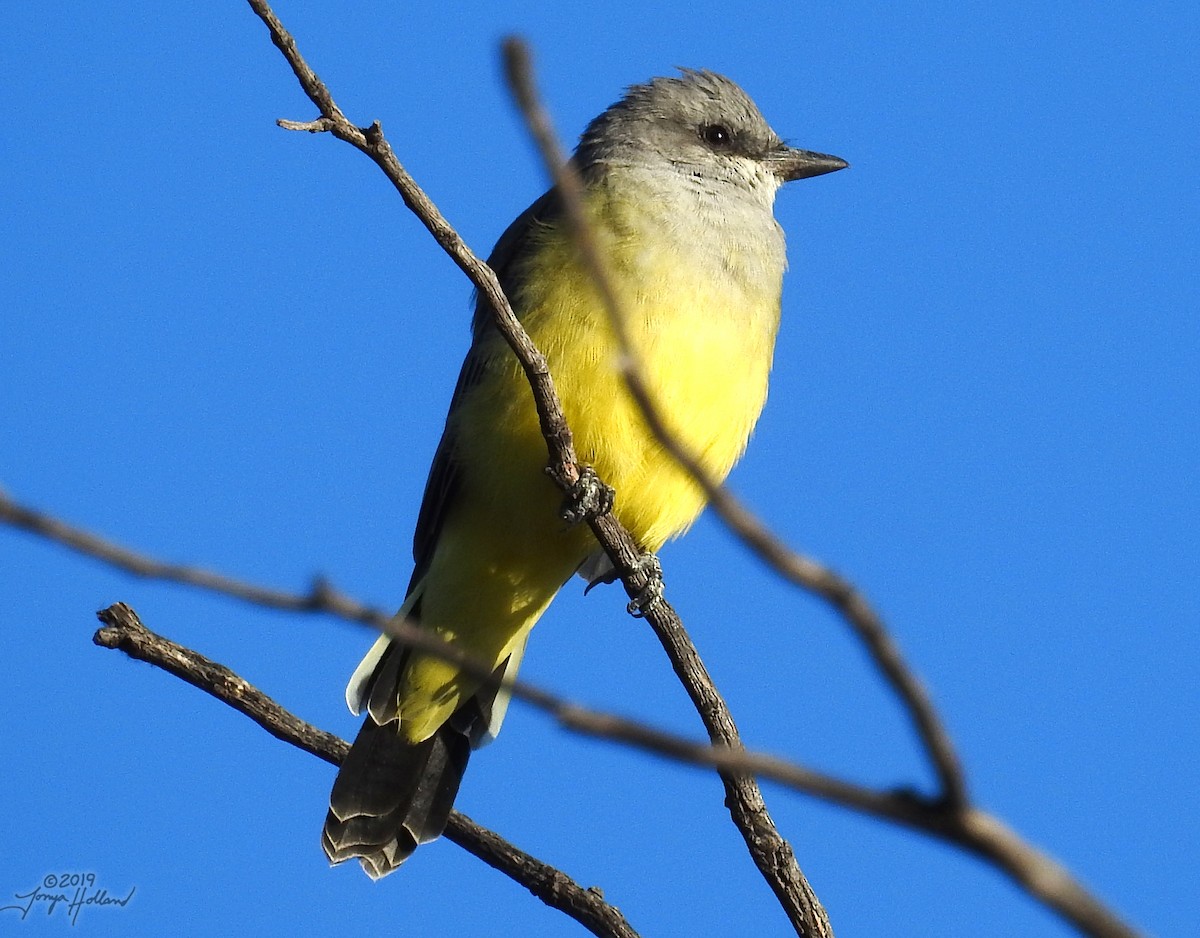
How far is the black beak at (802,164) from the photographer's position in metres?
7.73

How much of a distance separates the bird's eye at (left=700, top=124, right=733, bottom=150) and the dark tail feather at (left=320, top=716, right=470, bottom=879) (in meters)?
3.51

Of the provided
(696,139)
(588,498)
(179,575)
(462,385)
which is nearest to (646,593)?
(588,498)

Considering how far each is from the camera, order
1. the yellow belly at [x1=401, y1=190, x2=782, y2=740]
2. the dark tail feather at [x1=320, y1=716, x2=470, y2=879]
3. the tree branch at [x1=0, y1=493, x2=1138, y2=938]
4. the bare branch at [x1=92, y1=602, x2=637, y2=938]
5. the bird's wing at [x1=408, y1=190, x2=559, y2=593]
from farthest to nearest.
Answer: the bird's wing at [x1=408, y1=190, x2=559, y2=593] → the dark tail feather at [x1=320, y1=716, x2=470, y2=879] → the yellow belly at [x1=401, y1=190, x2=782, y2=740] → the bare branch at [x1=92, y1=602, x2=637, y2=938] → the tree branch at [x1=0, y1=493, x2=1138, y2=938]

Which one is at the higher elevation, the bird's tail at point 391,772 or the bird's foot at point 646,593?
the bird's foot at point 646,593

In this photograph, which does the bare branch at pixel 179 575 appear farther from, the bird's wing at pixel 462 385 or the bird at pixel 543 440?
the bird's wing at pixel 462 385

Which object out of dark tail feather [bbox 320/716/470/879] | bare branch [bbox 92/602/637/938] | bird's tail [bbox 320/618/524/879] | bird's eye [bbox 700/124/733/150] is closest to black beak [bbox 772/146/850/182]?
bird's eye [bbox 700/124/733/150]

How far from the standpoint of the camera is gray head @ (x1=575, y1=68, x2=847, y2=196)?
7.19 meters

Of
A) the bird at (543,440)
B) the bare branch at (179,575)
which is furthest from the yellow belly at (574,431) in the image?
the bare branch at (179,575)

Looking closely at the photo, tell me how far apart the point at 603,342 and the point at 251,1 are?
2902 mm

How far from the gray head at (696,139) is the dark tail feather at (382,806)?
2.99m

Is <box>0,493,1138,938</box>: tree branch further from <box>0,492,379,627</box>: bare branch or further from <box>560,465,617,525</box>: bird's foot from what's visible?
<box>560,465,617,525</box>: bird's foot

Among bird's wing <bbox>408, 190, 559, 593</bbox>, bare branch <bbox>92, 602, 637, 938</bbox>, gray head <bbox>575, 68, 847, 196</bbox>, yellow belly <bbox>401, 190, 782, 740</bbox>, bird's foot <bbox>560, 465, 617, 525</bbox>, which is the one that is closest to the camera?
bare branch <bbox>92, 602, 637, 938</bbox>

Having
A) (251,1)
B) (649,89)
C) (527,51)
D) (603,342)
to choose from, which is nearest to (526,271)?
(603,342)

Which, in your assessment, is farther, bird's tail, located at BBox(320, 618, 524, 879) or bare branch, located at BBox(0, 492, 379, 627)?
bird's tail, located at BBox(320, 618, 524, 879)
